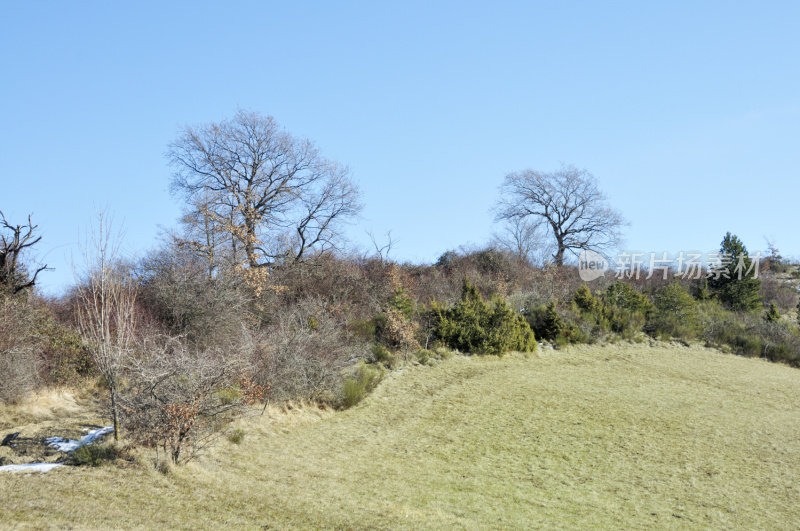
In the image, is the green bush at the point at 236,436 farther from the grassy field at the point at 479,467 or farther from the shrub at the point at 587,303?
the shrub at the point at 587,303

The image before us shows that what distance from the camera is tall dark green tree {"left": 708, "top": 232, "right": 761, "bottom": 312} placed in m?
33.3

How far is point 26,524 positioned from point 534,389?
43.4 ft

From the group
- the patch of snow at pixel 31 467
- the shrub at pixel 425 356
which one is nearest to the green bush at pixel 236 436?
the patch of snow at pixel 31 467

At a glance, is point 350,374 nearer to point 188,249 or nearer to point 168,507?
point 168,507

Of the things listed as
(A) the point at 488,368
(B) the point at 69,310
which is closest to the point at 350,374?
(A) the point at 488,368

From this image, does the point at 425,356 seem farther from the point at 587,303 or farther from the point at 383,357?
the point at 587,303

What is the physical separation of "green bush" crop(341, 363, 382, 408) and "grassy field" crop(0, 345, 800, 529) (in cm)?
29

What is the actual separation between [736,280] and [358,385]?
29021mm

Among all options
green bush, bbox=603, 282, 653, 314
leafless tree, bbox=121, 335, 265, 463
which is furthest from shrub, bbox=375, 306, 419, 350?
green bush, bbox=603, 282, 653, 314

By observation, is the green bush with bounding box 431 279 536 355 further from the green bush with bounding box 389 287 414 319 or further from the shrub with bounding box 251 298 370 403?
the shrub with bounding box 251 298 370 403

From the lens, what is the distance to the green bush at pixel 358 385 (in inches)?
543

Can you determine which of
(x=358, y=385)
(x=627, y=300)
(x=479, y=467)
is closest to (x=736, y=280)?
(x=627, y=300)

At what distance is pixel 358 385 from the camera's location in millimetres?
14234

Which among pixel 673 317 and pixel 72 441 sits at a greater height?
pixel 673 317
